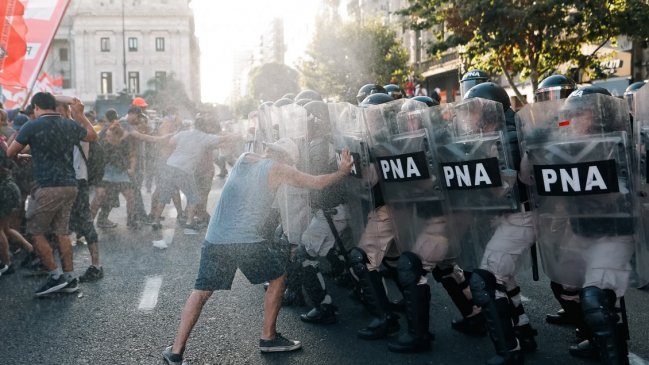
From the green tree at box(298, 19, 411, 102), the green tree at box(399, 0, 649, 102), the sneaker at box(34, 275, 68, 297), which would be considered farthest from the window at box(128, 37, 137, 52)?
the sneaker at box(34, 275, 68, 297)

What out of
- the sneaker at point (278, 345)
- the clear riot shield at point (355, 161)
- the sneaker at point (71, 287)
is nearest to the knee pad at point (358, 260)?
the clear riot shield at point (355, 161)

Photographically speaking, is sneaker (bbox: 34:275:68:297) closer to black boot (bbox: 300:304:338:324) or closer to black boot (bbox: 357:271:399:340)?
black boot (bbox: 300:304:338:324)

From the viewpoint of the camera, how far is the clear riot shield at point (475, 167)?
162 inches

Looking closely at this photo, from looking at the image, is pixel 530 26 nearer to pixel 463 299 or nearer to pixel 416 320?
pixel 463 299

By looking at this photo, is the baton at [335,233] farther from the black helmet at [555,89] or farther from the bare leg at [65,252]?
the bare leg at [65,252]

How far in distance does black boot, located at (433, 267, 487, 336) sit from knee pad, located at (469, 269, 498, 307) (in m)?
0.78

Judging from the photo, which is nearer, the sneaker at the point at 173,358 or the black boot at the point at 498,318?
the black boot at the point at 498,318

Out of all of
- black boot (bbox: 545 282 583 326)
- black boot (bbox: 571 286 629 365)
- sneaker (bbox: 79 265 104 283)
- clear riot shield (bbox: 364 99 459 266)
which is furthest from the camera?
sneaker (bbox: 79 265 104 283)

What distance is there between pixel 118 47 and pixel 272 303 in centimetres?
8838

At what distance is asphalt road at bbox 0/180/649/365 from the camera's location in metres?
4.70

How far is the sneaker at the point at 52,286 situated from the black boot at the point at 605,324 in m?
4.53

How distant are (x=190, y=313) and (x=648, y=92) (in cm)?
281

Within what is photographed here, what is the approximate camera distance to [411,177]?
458 cm

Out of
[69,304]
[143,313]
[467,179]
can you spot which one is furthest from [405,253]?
[69,304]
